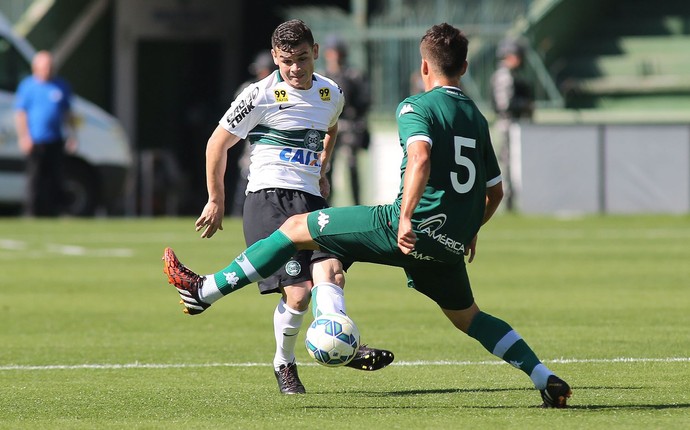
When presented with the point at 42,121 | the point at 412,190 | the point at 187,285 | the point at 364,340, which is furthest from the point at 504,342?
the point at 42,121

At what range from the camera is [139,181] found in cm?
2794

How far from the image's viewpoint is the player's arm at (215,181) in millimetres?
7695

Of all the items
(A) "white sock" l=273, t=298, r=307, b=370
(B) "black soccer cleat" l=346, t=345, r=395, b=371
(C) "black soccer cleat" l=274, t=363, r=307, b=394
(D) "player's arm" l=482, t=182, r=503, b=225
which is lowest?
(C) "black soccer cleat" l=274, t=363, r=307, b=394

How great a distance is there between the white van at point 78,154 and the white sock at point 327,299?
1673 centimetres

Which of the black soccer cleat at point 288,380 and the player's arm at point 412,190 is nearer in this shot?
the player's arm at point 412,190

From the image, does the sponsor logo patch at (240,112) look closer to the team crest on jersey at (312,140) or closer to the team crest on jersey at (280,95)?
the team crest on jersey at (280,95)

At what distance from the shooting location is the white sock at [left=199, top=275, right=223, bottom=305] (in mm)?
7457

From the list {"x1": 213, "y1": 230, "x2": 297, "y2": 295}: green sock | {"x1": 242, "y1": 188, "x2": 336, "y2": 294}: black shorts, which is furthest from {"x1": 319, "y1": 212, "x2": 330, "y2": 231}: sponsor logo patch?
{"x1": 242, "y1": 188, "x2": 336, "y2": 294}: black shorts

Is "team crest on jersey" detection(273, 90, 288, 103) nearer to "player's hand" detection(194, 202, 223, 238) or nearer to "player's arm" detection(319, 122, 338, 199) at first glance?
"player's arm" detection(319, 122, 338, 199)

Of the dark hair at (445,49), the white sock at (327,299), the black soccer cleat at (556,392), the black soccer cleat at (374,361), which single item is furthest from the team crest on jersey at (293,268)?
the black soccer cleat at (556,392)

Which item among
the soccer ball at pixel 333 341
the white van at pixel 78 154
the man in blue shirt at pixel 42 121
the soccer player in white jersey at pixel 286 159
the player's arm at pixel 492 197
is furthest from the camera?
the white van at pixel 78 154

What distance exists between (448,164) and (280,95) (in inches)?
49.7

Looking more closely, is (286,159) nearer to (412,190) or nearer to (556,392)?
(412,190)

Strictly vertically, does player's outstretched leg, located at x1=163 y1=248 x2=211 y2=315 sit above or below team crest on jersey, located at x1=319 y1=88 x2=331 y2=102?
below
